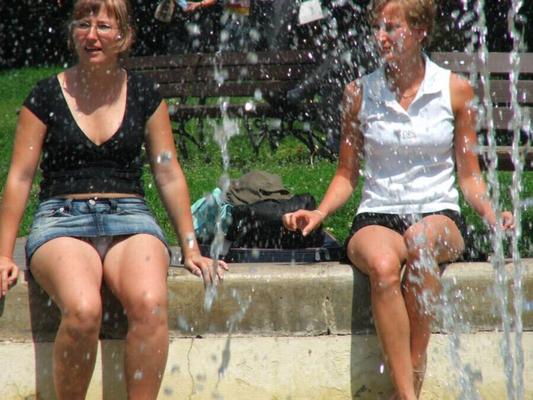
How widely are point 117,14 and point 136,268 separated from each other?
0.98 metres

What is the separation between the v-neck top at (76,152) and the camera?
407 centimetres

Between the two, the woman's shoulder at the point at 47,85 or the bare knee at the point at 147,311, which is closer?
the bare knee at the point at 147,311

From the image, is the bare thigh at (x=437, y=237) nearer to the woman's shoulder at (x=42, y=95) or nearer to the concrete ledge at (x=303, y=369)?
the concrete ledge at (x=303, y=369)

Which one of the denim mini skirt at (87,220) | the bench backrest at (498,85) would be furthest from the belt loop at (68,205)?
the bench backrest at (498,85)

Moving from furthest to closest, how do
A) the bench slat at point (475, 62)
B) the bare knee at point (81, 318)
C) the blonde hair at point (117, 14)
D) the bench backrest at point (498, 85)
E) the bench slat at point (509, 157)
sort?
the bench slat at point (475, 62) < the bench backrest at point (498, 85) < the bench slat at point (509, 157) < the blonde hair at point (117, 14) < the bare knee at point (81, 318)

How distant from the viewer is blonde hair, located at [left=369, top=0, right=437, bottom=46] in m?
4.26

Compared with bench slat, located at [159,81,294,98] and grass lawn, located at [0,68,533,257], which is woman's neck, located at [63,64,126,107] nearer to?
grass lawn, located at [0,68,533,257]

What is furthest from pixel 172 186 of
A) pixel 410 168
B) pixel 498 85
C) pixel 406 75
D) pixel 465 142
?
pixel 498 85

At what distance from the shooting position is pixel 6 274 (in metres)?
3.89

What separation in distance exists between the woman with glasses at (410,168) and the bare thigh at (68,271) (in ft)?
2.38

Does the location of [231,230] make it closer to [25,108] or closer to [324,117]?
[25,108]

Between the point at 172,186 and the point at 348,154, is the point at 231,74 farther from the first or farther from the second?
the point at 172,186

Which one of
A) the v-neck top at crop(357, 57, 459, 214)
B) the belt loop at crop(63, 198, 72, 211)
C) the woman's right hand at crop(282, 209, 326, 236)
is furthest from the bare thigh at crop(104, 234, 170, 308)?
the v-neck top at crop(357, 57, 459, 214)

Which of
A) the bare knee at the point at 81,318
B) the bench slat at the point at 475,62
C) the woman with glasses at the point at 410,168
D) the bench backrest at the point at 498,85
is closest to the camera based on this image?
the bare knee at the point at 81,318
